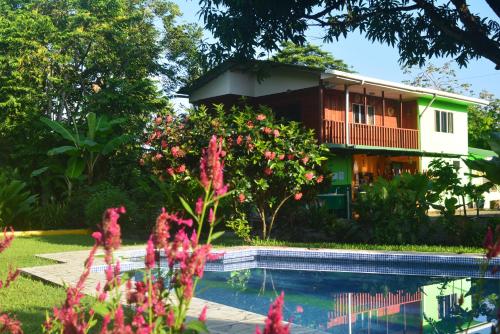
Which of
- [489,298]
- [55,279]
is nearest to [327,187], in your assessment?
[489,298]

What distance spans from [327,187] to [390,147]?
10889mm

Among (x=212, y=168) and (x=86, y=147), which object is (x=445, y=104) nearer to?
(x=86, y=147)

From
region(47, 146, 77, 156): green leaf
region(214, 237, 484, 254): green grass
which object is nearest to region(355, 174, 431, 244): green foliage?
region(214, 237, 484, 254): green grass

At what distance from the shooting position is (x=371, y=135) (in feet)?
73.8

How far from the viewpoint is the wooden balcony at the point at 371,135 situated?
20.9 meters

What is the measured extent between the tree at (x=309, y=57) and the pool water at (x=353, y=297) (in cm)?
2733

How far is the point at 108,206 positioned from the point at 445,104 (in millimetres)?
19367

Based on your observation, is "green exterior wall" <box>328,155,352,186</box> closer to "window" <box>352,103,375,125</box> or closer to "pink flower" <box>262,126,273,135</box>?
"window" <box>352,103,375,125</box>

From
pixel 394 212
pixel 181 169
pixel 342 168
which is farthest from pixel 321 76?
pixel 181 169

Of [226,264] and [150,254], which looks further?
[226,264]

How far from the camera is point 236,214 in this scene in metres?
12.9

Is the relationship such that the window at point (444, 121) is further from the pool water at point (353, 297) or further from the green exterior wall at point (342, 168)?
the pool water at point (353, 297)

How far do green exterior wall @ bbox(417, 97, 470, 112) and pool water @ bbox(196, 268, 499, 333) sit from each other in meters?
17.9

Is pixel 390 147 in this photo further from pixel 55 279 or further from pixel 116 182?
pixel 55 279
